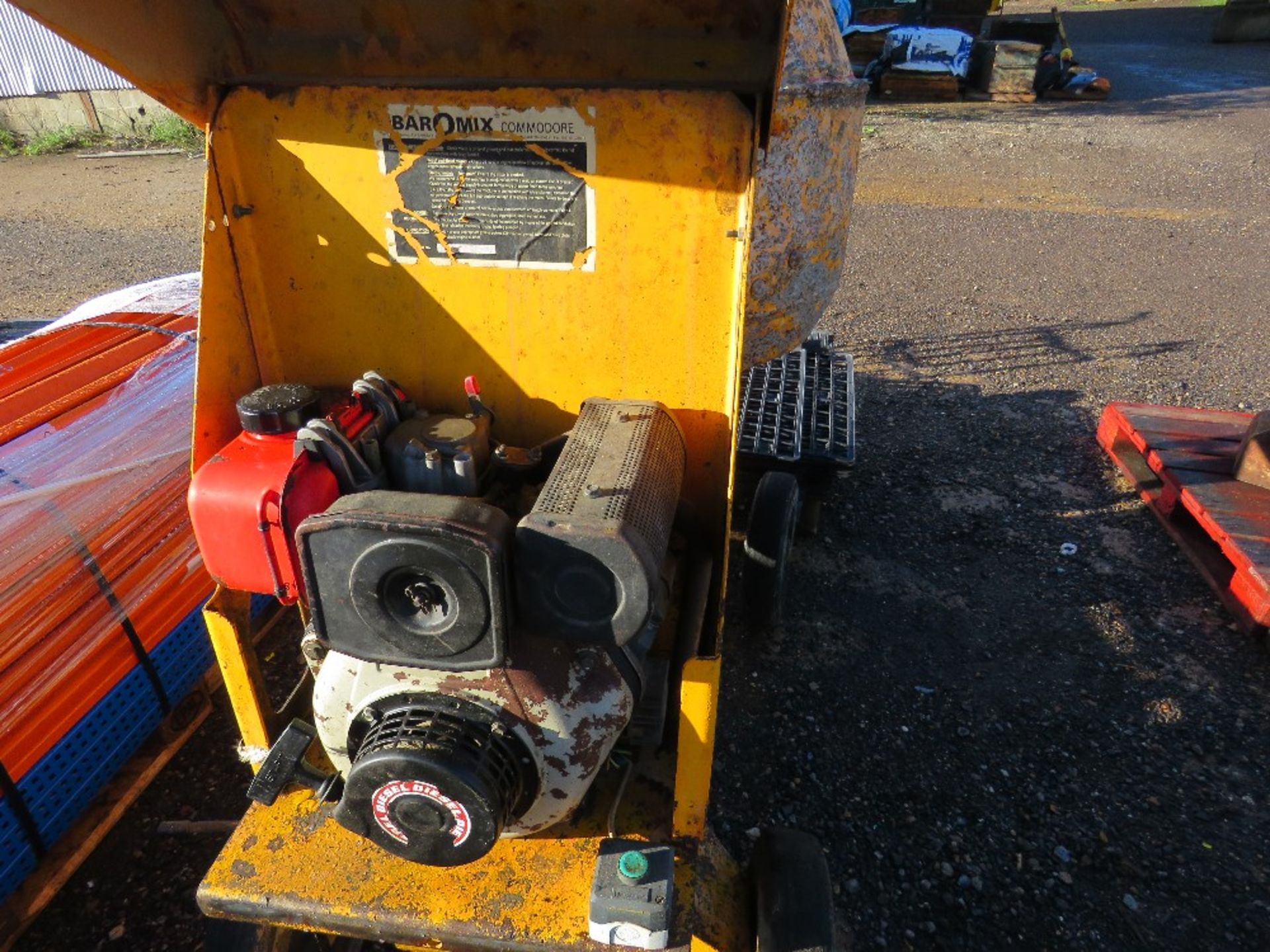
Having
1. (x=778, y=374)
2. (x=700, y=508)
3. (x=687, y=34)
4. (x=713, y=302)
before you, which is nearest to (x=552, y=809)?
(x=700, y=508)

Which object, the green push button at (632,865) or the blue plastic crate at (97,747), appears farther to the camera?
the blue plastic crate at (97,747)

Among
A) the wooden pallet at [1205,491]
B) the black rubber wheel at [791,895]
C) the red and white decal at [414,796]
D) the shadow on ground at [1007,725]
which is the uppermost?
the red and white decal at [414,796]

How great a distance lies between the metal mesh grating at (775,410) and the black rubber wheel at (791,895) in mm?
1815

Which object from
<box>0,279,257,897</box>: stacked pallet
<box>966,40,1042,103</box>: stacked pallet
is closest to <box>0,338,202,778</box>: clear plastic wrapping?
<box>0,279,257,897</box>: stacked pallet

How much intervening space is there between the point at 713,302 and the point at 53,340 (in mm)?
3047

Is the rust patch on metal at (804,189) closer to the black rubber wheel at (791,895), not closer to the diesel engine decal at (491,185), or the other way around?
the diesel engine decal at (491,185)

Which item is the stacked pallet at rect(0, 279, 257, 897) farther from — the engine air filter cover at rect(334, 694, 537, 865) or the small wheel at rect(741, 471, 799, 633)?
the small wheel at rect(741, 471, 799, 633)

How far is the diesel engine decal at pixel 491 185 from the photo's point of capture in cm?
193

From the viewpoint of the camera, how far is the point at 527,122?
1.92 metres

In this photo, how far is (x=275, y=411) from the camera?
1801 millimetres

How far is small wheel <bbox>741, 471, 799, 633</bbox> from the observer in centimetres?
303

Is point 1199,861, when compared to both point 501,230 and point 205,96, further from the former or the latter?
→ point 205,96

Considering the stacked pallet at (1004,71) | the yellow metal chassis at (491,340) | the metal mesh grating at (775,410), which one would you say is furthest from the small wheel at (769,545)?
the stacked pallet at (1004,71)

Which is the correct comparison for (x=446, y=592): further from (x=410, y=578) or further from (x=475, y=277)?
(x=475, y=277)
